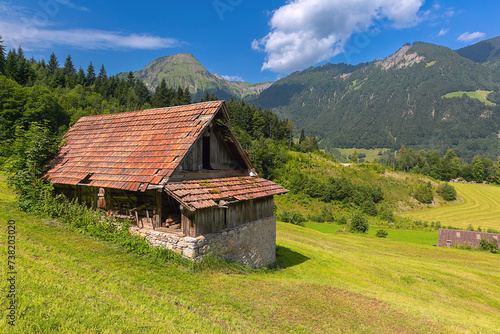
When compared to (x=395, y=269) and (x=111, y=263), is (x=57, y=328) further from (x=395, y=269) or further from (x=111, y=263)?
(x=395, y=269)

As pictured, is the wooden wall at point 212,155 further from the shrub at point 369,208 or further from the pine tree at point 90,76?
the pine tree at point 90,76

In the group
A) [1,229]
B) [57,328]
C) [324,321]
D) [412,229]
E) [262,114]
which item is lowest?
[412,229]

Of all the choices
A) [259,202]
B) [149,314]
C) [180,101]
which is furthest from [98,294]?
[180,101]

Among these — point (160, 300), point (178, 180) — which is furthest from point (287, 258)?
point (160, 300)

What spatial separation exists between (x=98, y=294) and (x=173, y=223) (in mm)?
5176

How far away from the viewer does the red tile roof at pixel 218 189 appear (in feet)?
36.5

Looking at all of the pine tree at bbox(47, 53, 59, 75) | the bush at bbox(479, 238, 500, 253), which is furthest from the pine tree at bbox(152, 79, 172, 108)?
the bush at bbox(479, 238, 500, 253)

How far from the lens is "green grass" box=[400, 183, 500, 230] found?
68750mm

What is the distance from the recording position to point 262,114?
10594 centimetres

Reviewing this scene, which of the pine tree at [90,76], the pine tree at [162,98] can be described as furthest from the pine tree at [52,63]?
the pine tree at [162,98]

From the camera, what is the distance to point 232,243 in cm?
1348

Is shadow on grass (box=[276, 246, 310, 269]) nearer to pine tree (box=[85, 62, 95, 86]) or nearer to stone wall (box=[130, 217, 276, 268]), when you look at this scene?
stone wall (box=[130, 217, 276, 268])

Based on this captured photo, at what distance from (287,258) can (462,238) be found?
42567 millimetres

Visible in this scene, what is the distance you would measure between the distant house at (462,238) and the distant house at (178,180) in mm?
43109
